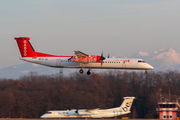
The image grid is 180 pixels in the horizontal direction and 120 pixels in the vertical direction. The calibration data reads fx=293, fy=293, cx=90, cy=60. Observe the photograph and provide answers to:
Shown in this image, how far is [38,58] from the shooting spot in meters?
45.9

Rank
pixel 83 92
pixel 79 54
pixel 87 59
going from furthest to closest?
pixel 83 92 < pixel 87 59 < pixel 79 54

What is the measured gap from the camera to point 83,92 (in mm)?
80312

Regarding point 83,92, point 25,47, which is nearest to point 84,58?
point 25,47

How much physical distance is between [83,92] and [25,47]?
36.0 meters

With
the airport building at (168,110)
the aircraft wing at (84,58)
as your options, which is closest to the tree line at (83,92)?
the airport building at (168,110)

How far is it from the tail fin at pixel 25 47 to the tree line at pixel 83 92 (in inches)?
1196

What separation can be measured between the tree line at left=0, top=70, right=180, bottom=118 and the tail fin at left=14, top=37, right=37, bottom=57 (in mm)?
30375

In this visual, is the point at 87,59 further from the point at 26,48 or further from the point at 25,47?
the point at 25,47

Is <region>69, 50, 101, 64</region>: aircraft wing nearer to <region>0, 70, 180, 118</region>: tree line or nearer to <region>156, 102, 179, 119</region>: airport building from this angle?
<region>156, 102, 179, 119</region>: airport building

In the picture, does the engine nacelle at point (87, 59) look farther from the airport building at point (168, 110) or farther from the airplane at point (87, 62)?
the airport building at point (168, 110)

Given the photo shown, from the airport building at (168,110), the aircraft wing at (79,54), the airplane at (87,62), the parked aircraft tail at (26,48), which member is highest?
the parked aircraft tail at (26,48)

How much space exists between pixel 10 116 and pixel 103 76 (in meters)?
33.7

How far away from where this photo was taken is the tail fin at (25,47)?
46700mm

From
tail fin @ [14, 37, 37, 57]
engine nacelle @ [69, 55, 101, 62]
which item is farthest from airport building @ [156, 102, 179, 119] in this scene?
tail fin @ [14, 37, 37, 57]
